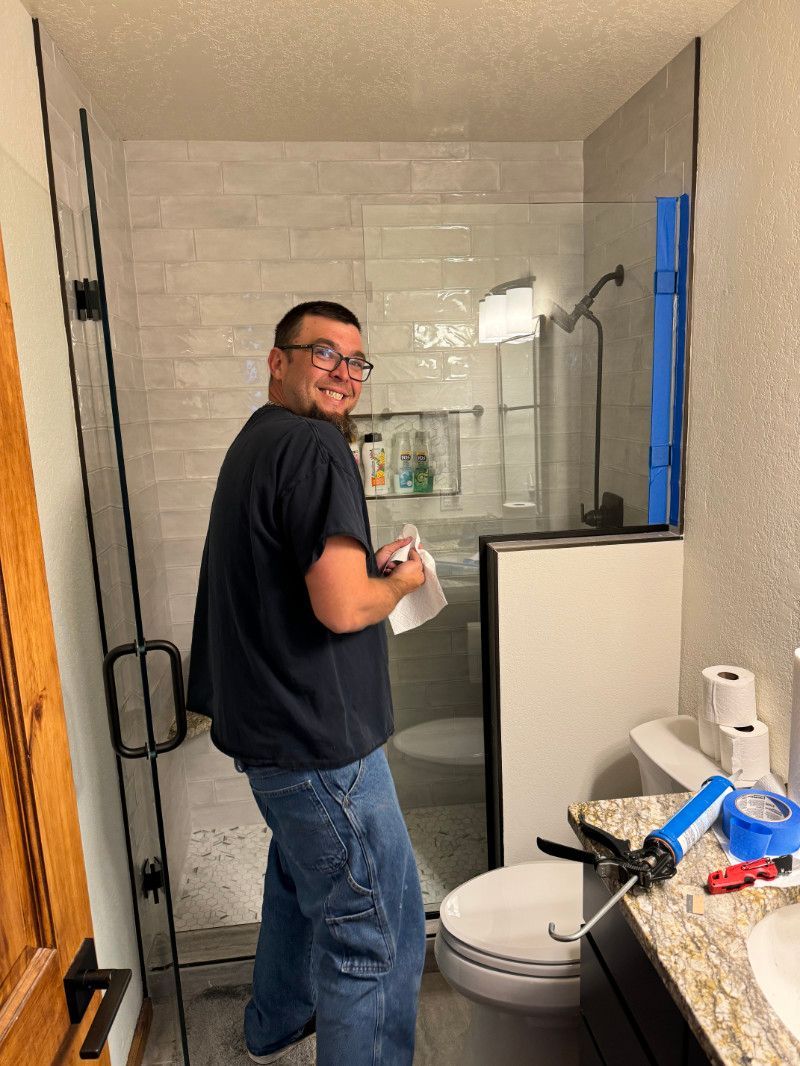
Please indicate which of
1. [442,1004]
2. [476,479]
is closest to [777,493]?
[476,479]

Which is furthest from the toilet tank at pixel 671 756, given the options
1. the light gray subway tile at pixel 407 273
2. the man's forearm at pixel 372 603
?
the light gray subway tile at pixel 407 273

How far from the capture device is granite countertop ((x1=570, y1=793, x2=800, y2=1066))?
2.76 feet

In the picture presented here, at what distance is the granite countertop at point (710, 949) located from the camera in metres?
0.84

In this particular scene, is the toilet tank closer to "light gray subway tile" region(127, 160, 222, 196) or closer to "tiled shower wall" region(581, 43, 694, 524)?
"tiled shower wall" region(581, 43, 694, 524)

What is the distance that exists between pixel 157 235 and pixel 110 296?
1.33 feet

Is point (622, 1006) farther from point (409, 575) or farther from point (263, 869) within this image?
point (263, 869)

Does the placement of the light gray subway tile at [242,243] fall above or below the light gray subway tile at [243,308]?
above

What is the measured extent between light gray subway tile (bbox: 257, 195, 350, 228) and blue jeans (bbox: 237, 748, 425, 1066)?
1677mm

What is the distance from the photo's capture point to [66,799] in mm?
819

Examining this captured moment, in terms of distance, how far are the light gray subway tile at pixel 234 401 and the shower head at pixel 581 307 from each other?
1.00m

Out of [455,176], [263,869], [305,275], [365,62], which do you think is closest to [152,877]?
[263,869]

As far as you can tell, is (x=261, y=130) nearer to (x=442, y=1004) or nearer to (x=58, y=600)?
(x=58, y=600)

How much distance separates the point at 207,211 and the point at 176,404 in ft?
1.95

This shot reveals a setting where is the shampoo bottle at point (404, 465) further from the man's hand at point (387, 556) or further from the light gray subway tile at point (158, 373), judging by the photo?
the light gray subway tile at point (158, 373)
